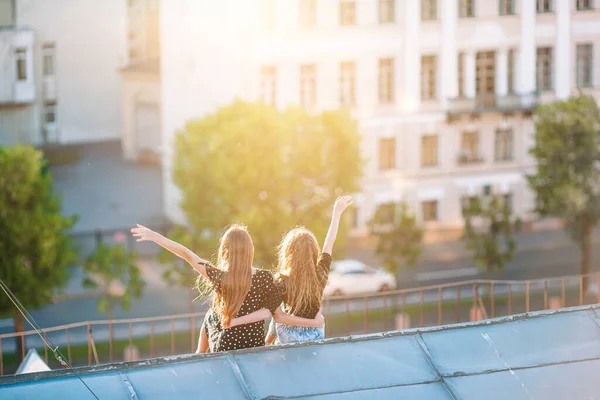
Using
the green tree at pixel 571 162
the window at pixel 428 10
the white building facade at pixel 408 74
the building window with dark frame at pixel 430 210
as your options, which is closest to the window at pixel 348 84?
the white building facade at pixel 408 74

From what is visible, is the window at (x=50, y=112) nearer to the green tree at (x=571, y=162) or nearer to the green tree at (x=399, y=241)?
the green tree at (x=399, y=241)

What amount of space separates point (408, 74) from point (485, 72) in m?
2.70

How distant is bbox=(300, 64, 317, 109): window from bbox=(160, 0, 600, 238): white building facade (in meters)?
0.04

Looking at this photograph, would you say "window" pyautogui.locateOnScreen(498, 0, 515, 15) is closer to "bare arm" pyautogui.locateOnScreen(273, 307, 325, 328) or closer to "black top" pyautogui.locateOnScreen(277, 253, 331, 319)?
"black top" pyautogui.locateOnScreen(277, 253, 331, 319)

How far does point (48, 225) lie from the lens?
24.5 metres

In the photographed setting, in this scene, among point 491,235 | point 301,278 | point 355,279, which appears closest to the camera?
point 301,278

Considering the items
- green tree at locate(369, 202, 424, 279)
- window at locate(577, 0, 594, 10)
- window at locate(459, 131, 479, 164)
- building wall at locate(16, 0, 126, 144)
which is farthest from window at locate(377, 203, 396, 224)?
building wall at locate(16, 0, 126, 144)

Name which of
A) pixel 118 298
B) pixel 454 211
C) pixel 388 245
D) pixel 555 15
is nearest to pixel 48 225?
pixel 118 298

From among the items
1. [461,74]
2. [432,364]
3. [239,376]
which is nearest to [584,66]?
[461,74]

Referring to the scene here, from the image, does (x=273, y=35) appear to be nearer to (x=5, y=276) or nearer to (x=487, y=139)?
(x=487, y=139)

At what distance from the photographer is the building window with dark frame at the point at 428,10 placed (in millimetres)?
32969

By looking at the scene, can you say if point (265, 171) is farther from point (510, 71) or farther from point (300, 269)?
point (300, 269)

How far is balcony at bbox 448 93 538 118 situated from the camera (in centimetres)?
3412

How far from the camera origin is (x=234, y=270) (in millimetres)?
6805
